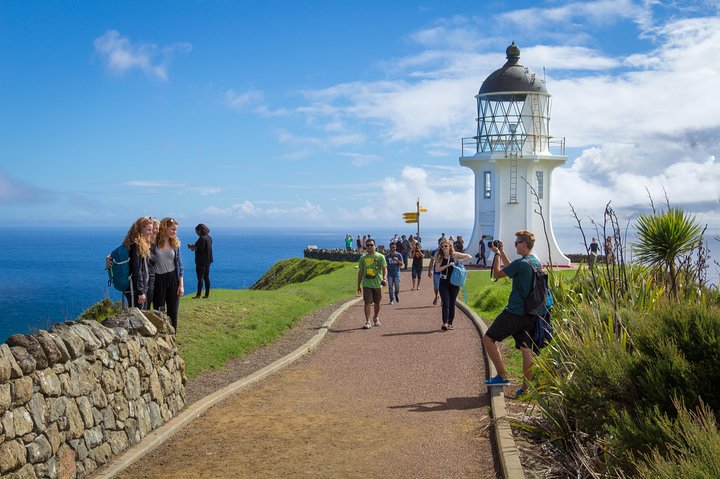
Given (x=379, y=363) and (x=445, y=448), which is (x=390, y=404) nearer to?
(x=445, y=448)

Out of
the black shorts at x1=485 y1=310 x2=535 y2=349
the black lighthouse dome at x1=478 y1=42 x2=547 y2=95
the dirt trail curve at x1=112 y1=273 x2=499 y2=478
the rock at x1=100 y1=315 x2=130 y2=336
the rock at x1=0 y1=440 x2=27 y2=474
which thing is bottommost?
the dirt trail curve at x1=112 y1=273 x2=499 y2=478

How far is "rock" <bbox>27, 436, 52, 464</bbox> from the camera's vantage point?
6.19 m

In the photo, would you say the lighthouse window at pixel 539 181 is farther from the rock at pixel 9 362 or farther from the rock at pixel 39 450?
the rock at pixel 9 362

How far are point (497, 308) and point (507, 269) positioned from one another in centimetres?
979

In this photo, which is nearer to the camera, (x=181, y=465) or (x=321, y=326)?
(x=181, y=465)

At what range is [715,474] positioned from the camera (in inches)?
177

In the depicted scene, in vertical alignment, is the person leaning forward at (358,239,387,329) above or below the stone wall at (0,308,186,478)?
above

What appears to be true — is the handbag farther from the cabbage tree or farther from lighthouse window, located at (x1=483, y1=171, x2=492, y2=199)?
lighthouse window, located at (x1=483, y1=171, x2=492, y2=199)

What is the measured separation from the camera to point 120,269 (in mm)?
10109

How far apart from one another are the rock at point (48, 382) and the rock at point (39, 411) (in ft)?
0.23

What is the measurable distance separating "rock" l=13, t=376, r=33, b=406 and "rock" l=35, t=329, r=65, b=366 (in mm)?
331

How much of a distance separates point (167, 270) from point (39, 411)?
5375mm

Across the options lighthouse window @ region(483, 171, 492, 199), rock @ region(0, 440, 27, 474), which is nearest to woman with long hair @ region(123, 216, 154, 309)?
rock @ region(0, 440, 27, 474)

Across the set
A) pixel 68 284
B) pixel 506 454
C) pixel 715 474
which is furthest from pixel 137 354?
pixel 68 284
